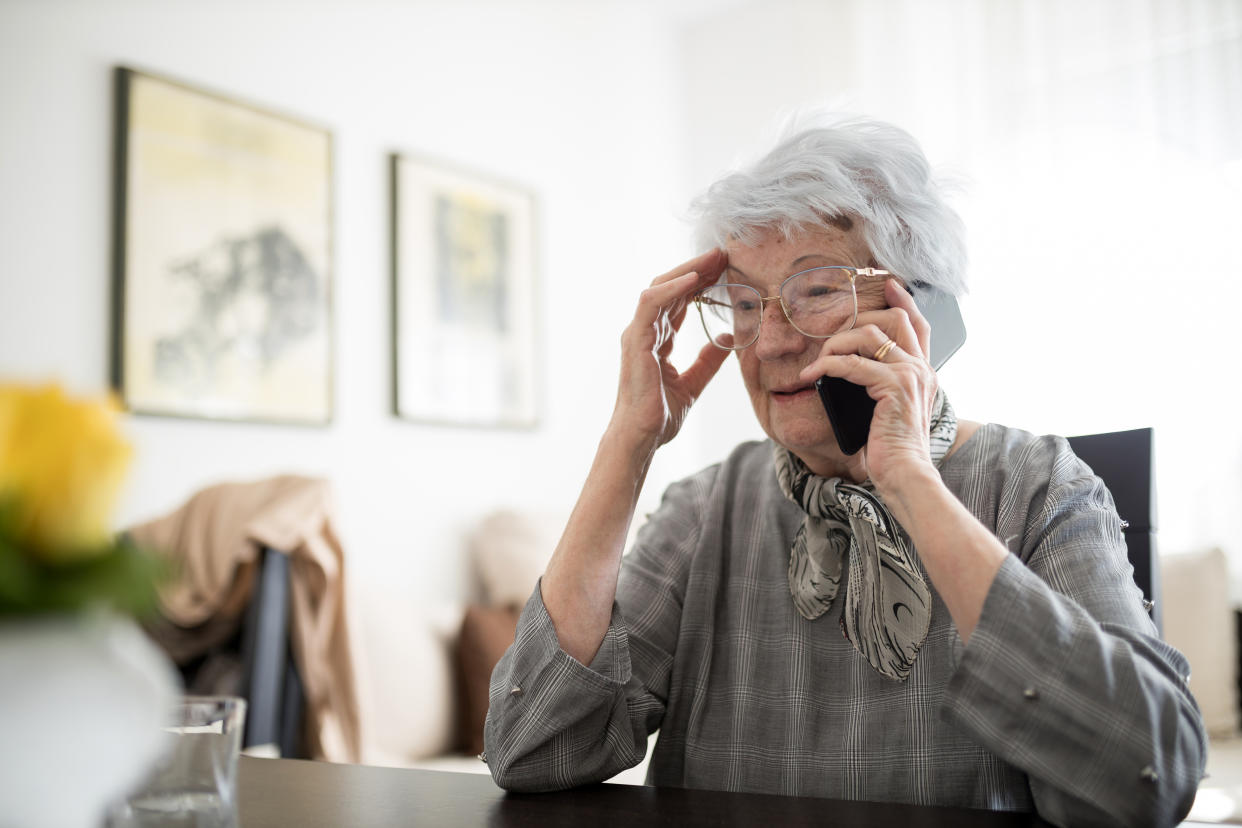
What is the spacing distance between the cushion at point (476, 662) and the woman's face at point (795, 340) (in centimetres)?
171

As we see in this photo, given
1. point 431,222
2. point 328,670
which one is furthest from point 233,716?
point 431,222

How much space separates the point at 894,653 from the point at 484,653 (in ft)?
6.34

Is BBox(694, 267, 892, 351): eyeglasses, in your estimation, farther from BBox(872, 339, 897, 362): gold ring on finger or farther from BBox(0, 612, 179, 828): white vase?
BBox(0, 612, 179, 828): white vase

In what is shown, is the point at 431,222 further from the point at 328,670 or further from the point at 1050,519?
the point at 1050,519

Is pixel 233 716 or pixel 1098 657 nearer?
pixel 233 716

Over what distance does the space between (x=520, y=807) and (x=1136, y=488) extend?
92cm

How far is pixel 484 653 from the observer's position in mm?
2883

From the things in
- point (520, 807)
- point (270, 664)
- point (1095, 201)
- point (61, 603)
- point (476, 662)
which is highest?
point (1095, 201)

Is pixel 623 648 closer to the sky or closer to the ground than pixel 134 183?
closer to the ground

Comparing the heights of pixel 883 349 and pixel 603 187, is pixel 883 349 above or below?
below

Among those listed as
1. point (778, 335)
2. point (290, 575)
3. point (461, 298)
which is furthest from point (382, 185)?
point (778, 335)

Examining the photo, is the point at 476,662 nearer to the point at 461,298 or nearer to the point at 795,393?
the point at 461,298

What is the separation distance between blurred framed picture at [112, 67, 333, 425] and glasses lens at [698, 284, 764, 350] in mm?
1825

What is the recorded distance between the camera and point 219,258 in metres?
2.86
